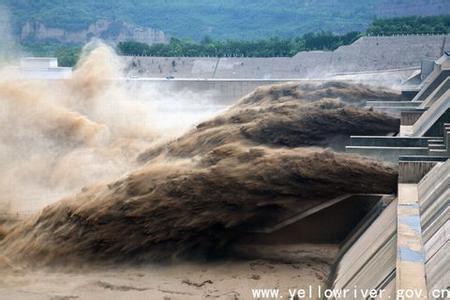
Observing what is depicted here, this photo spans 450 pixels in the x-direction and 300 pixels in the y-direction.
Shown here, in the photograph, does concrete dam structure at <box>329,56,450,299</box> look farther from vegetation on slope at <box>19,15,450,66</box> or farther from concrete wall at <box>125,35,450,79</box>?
vegetation on slope at <box>19,15,450,66</box>

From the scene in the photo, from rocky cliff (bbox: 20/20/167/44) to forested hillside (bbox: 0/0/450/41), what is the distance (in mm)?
799

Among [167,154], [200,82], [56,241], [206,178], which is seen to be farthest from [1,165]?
[200,82]

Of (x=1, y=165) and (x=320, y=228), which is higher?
(x=1, y=165)

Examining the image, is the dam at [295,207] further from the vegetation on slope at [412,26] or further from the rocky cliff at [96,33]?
the rocky cliff at [96,33]

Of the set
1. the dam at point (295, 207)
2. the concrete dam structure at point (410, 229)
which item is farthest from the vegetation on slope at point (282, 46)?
the concrete dam structure at point (410, 229)

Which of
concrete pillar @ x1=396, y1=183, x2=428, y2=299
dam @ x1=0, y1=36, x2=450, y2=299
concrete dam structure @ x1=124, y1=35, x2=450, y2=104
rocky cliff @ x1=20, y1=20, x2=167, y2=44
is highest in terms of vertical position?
rocky cliff @ x1=20, y1=20, x2=167, y2=44

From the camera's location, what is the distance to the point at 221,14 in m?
135

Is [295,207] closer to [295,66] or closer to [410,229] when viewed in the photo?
[410,229]

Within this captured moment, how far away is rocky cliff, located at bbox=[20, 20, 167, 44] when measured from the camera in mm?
107812

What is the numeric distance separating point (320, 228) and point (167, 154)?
4.85 meters

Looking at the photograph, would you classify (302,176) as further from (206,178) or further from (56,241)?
(56,241)

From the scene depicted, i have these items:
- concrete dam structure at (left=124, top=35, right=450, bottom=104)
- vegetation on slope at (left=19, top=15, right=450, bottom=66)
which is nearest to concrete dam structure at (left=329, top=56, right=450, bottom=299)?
concrete dam structure at (left=124, top=35, right=450, bottom=104)

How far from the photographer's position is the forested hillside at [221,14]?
110 meters

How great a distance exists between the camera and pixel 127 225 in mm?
12781
